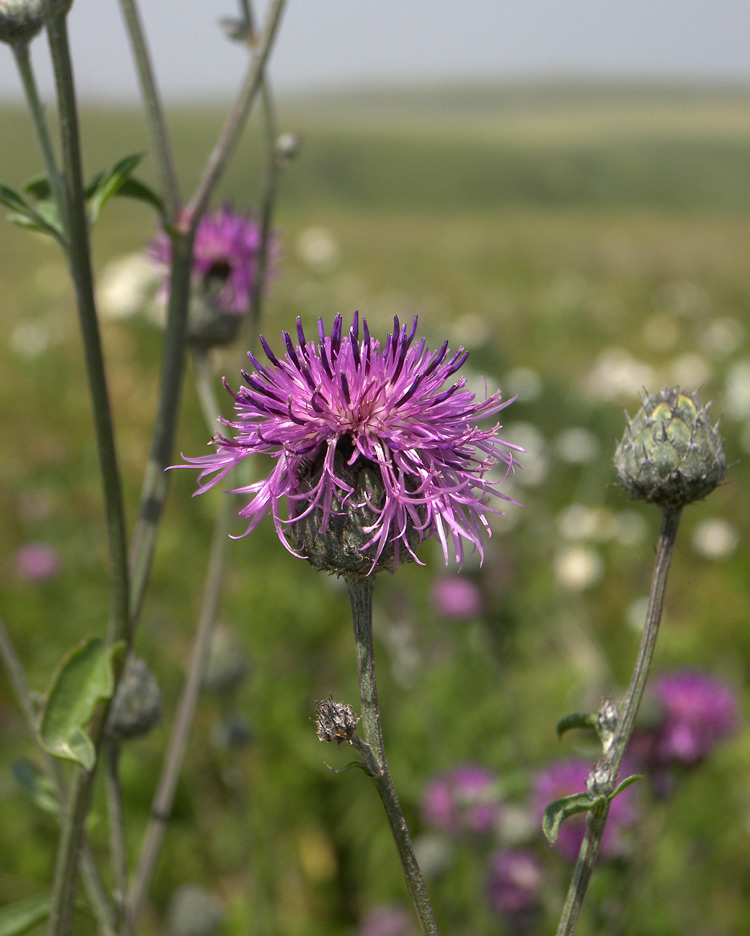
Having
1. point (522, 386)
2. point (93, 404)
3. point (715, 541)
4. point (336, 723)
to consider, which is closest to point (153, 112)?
point (93, 404)

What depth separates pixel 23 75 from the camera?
70.6 inches

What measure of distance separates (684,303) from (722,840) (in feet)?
30.4

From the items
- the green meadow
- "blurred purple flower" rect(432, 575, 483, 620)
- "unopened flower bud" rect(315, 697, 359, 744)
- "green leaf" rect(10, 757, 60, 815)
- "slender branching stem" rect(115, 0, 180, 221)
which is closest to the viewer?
"unopened flower bud" rect(315, 697, 359, 744)

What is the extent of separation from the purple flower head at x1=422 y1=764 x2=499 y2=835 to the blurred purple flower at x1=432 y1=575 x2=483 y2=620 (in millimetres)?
709

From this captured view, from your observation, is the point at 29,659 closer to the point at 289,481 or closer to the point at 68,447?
the point at 68,447

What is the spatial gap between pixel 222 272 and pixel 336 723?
2194mm

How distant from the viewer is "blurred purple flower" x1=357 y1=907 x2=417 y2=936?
12.2 ft

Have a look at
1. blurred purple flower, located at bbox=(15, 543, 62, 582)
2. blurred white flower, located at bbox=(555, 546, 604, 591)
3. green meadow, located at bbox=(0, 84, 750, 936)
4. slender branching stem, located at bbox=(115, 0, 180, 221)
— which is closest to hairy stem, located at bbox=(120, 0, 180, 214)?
slender branching stem, located at bbox=(115, 0, 180, 221)

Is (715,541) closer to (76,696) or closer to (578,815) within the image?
(578,815)

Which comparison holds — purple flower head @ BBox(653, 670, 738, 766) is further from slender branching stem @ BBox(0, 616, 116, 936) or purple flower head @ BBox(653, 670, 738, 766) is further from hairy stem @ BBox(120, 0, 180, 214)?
hairy stem @ BBox(120, 0, 180, 214)

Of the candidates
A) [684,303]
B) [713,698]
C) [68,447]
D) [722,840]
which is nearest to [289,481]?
[713,698]

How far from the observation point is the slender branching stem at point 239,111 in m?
2.01

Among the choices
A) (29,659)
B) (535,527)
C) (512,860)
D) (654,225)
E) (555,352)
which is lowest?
(29,659)

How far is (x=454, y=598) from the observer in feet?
15.0
